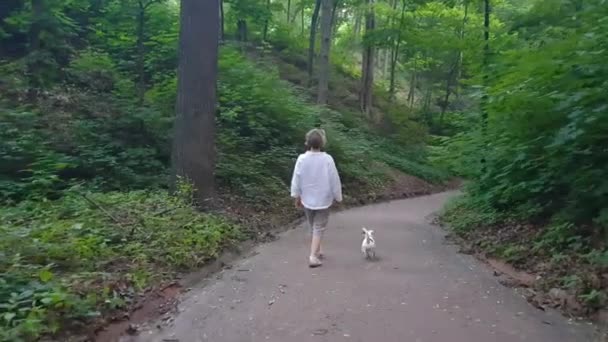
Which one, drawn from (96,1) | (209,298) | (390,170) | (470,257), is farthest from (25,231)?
(390,170)

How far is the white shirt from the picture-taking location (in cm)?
853

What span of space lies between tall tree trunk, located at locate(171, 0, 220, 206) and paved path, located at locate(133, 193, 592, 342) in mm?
1808

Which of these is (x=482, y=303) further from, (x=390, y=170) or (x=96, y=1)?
(x=390, y=170)

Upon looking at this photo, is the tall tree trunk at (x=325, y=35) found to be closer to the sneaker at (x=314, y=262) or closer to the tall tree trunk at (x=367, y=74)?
the tall tree trunk at (x=367, y=74)

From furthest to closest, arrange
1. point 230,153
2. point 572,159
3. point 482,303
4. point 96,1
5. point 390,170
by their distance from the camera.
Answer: point 390,170
point 96,1
point 230,153
point 572,159
point 482,303

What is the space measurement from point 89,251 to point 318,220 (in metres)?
3.35

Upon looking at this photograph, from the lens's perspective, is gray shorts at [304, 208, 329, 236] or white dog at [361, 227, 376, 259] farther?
white dog at [361, 227, 376, 259]

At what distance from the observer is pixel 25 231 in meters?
6.34

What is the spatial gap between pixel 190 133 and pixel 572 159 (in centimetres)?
611

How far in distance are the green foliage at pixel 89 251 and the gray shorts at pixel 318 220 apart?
1.43 metres

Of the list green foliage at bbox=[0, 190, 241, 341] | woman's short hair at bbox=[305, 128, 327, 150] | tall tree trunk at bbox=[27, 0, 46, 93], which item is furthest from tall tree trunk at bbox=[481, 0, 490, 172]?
tall tree trunk at bbox=[27, 0, 46, 93]

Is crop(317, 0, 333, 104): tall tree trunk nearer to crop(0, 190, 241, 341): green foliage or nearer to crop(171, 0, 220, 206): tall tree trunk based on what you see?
crop(171, 0, 220, 206): tall tree trunk

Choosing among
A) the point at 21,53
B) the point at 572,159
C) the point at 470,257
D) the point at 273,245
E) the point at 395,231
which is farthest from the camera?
the point at 21,53

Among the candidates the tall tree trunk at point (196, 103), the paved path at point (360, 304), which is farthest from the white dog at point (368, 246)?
the tall tree trunk at point (196, 103)
